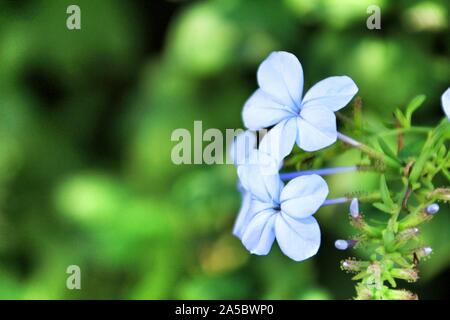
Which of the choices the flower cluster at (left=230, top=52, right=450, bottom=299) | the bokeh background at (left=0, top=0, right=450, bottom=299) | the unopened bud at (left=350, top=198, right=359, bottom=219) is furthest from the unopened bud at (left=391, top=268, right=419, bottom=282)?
the bokeh background at (left=0, top=0, right=450, bottom=299)

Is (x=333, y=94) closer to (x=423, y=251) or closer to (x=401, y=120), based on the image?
(x=401, y=120)

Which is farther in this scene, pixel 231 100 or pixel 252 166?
pixel 231 100

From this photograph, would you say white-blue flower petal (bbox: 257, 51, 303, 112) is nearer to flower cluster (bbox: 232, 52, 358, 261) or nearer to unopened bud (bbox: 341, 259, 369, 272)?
flower cluster (bbox: 232, 52, 358, 261)

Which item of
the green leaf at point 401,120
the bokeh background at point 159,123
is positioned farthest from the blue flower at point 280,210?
the bokeh background at point 159,123
